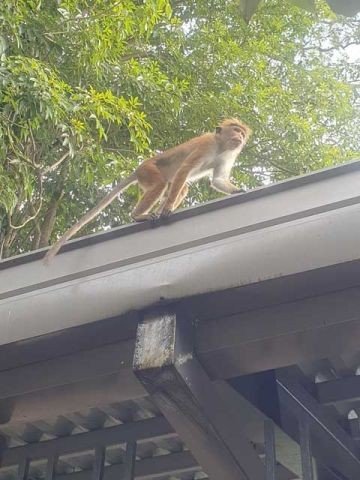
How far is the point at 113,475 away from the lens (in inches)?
117

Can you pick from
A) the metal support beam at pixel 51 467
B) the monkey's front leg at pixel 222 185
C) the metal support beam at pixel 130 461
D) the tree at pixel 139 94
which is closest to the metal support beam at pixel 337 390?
the metal support beam at pixel 130 461

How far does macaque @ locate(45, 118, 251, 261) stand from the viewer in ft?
13.3

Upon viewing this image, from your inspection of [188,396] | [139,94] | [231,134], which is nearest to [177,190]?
[231,134]

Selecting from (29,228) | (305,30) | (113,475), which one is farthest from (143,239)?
(305,30)

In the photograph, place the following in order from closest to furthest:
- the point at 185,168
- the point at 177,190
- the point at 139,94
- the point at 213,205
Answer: the point at 213,205 < the point at 177,190 < the point at 185,168 < the point at 139,94

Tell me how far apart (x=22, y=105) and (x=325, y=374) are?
357cm

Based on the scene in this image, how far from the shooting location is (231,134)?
4.65 meters

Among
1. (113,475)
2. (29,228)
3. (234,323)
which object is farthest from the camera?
(29,228)

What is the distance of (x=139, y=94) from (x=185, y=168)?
3.12 m

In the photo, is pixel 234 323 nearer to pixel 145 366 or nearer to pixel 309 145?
pixel 145 366

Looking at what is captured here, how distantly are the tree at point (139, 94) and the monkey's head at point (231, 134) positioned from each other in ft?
3.51

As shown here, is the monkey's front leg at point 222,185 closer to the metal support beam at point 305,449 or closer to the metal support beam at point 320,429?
the metal support beam at point 320,429

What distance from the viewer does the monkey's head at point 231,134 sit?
4609 mm

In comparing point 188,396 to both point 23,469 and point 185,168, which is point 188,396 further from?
point 185,168
